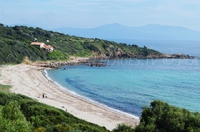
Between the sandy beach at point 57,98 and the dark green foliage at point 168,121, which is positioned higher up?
the dark green foliage at point 168,121

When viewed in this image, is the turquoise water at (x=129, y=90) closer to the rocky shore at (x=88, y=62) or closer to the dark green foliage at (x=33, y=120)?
the rocky shore at (x=88, y=62)

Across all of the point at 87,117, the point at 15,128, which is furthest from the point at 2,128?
the point at 87,117

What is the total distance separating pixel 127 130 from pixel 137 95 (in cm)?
3134

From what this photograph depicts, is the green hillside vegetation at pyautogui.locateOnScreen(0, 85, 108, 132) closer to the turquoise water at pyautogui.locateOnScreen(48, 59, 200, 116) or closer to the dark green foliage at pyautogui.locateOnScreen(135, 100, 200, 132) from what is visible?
the dark green foliage at pyautogui.locateOnScreen(135, 100, 200, 132)

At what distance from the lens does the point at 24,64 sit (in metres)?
79.6

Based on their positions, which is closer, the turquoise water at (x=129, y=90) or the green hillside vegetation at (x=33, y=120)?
the green hillside vegetation at (x=33, y=120)

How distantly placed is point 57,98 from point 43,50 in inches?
2209

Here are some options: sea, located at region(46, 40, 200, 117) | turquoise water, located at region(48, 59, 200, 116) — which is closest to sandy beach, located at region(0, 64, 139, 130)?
sea, located at region(46, 40, 200, 117)

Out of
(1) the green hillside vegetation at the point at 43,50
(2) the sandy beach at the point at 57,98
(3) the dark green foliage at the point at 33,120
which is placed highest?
(1) the green hillside vegetation at the point at 43,50

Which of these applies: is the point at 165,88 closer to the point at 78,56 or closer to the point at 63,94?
the point at 63,94

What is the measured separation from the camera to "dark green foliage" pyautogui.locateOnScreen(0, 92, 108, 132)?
13422 millimetres

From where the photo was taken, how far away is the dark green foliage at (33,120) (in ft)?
→ 44.0

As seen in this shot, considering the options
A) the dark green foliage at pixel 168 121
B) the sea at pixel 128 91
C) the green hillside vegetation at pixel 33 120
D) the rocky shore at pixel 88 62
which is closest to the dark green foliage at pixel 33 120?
the green hillside vegetation at pixel 33 120

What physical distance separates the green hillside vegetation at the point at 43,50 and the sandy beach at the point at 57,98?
1394 centimetres
